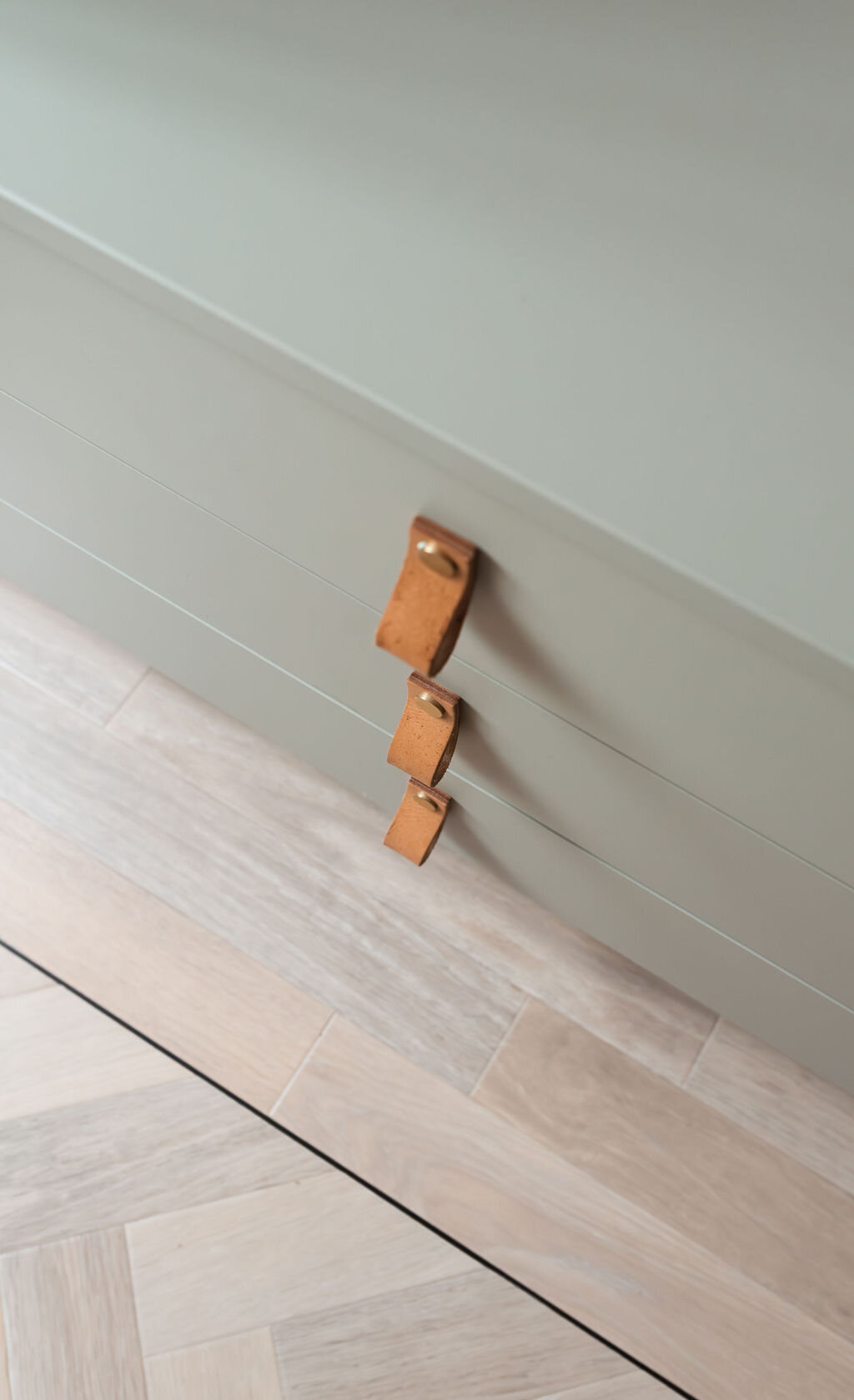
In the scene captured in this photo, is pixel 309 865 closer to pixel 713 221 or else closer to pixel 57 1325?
pixel 57 1325

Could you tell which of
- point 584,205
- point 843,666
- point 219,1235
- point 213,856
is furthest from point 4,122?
point 219,1235

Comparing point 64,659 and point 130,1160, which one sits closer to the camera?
point 130,1160

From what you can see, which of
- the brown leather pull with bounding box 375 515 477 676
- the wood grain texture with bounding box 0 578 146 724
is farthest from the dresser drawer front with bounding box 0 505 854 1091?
the brown leather pull with bounding box 375 515 477 676

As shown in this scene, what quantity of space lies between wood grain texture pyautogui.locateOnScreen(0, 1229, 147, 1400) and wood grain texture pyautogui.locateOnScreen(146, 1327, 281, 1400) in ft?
0.05

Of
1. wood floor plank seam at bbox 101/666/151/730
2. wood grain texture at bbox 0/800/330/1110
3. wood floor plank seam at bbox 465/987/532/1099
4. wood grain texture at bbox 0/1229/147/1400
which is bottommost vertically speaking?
wood grain texture at bbox 0/1229/147/1400

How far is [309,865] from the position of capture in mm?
934

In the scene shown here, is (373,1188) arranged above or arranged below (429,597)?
below

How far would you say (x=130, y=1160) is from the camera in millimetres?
830

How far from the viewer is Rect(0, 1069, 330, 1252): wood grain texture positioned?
81 centimetres

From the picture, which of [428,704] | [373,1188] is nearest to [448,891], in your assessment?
[373,1188]

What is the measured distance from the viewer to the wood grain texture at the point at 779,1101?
85 cm

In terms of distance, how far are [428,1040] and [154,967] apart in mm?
219

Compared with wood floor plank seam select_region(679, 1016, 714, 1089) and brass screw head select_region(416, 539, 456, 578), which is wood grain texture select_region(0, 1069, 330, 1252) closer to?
wood floor plank seam select_region(679, 1016, 714, 1089)

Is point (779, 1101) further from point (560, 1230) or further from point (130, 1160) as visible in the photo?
point (130, 1160)
